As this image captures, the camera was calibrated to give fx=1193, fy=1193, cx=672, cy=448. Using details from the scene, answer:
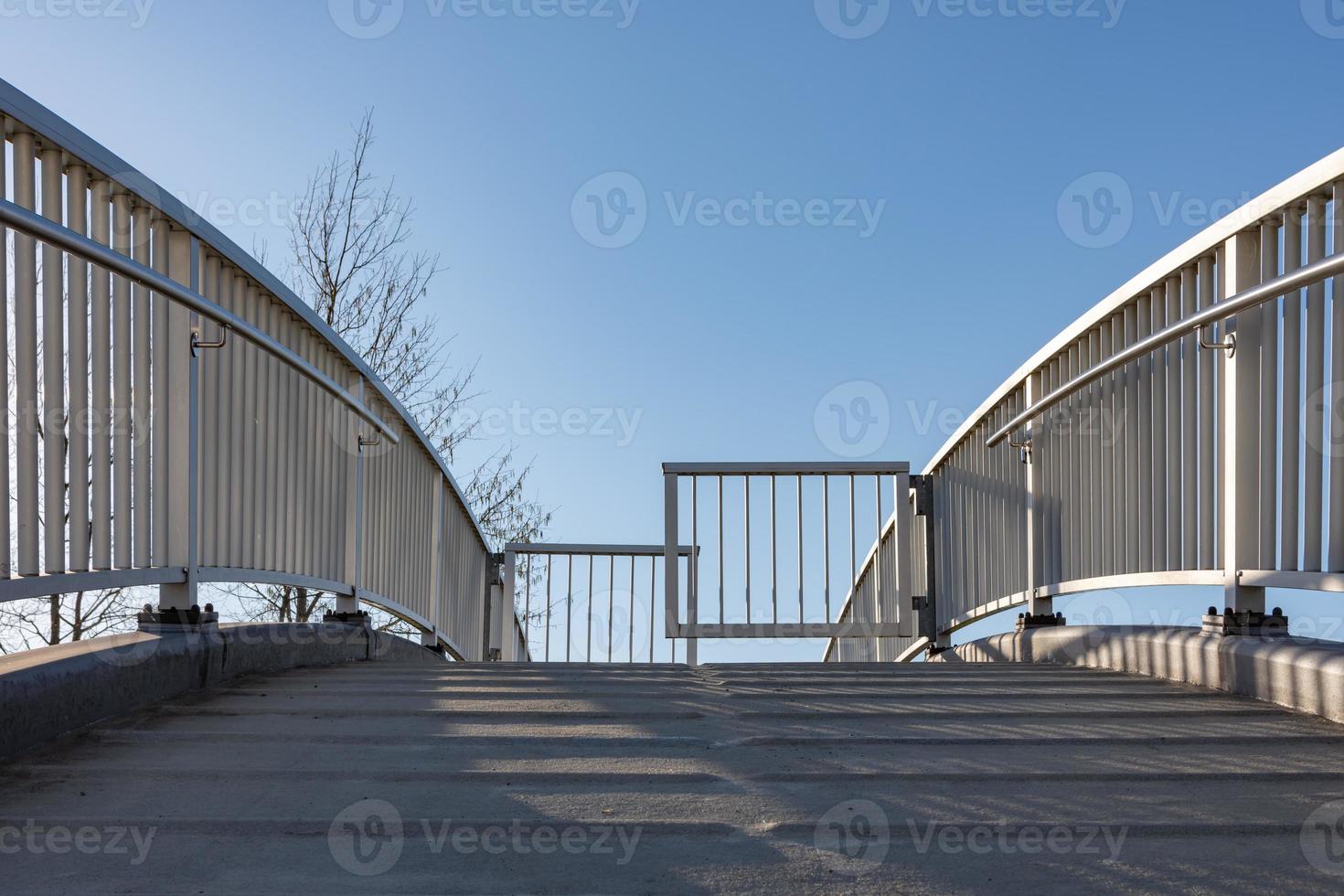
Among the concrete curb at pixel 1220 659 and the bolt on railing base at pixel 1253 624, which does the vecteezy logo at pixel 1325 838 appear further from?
the bolt on railing base at pixel 1253 624

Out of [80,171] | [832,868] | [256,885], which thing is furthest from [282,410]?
[832,868]

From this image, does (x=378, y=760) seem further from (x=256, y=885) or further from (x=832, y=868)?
(x=832, y=868)

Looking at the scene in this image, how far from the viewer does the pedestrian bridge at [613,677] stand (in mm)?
2348

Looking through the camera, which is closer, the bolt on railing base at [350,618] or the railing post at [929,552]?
the bolt on railing base at [350,618]

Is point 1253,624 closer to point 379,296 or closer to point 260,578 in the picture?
point 260,578

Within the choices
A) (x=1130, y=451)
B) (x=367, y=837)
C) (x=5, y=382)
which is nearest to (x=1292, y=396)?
(x=1130, y=451)

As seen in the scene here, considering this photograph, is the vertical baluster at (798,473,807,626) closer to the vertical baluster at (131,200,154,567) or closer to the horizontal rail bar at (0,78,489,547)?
the horizontal rail bar at (0,78,489,547)

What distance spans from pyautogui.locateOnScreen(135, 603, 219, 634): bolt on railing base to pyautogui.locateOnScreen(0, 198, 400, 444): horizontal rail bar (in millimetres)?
1010

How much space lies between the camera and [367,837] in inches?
93.4

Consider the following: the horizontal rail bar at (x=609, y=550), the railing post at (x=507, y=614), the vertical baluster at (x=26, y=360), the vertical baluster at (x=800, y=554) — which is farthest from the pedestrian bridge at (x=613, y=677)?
the railing post at (x=507, y=614)

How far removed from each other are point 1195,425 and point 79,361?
11.9 ft

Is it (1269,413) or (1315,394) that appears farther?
(1269,413)

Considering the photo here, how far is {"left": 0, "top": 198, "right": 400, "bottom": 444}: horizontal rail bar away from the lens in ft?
9.77

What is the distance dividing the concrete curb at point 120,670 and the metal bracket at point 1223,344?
346 cm
